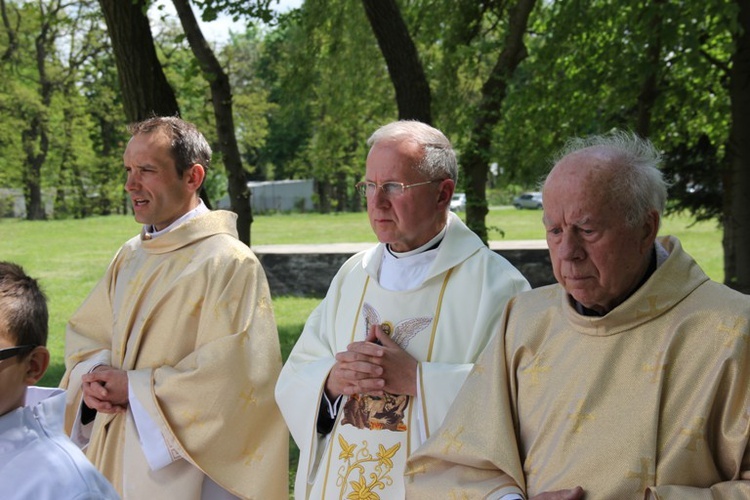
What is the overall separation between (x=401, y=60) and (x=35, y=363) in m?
6.15

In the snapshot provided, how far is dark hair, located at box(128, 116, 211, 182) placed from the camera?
12.2 ft

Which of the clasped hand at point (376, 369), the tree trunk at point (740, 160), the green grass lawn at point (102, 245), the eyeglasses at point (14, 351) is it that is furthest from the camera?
the green grass lawn at point (102, 245)

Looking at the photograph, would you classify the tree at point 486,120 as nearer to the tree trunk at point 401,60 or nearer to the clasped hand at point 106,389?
the tree trunk at point 401,60

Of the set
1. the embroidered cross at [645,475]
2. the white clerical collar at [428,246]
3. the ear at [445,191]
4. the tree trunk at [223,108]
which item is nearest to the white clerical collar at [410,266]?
the white clerical collar at [428,246]

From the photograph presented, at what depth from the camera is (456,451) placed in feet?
8.23

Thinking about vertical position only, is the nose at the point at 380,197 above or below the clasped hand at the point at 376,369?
above

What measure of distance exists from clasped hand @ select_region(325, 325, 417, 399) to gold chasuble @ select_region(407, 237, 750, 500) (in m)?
0.43

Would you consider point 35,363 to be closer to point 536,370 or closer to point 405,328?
point 536,370

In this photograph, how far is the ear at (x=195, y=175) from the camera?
12.3 feet

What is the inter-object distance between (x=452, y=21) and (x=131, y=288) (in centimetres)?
776

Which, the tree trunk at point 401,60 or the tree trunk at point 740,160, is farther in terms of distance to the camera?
the tree trunk at point 740,160

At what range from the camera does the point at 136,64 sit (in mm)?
6090

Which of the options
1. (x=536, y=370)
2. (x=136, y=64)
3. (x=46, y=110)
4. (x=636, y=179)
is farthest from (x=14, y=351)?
(x=46, y=110)

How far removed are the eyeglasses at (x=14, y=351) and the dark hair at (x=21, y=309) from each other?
Result: 16 mm
